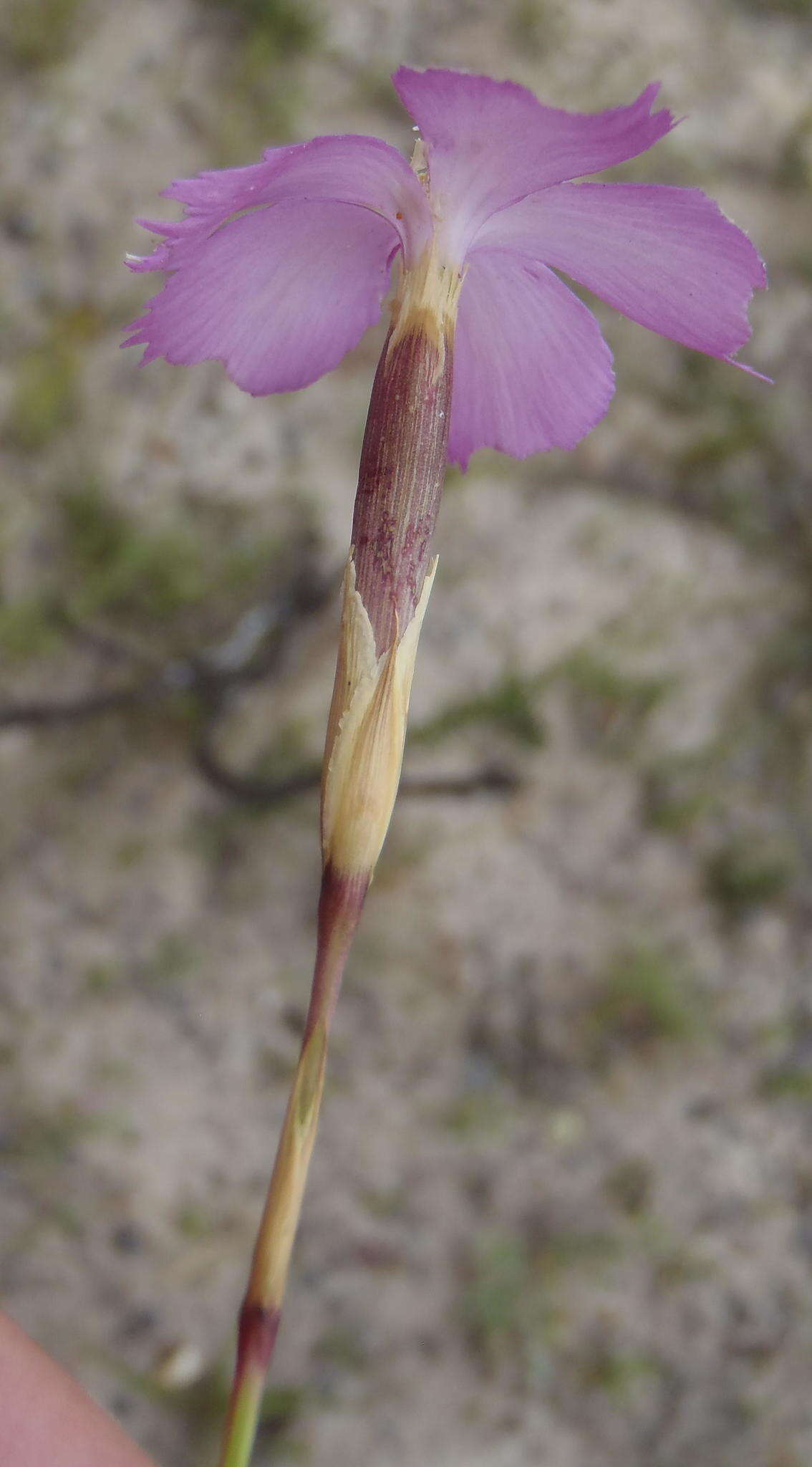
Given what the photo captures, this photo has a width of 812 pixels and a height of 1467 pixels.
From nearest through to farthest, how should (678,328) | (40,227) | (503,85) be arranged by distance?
(503,85) < (678,328) < (40,227)

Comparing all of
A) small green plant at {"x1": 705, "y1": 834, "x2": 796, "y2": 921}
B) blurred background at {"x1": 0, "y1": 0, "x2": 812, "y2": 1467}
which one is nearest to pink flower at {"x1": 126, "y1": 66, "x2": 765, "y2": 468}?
blurred background at {"x1": 0, "y1": 0, "x2": 812, "y2": 1467}

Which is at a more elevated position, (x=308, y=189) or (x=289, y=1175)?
(x=308, y=189)

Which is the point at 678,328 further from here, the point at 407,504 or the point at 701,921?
the point at 701,921

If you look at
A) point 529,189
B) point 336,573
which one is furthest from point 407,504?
point 336,573

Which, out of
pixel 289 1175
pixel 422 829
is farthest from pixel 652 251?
pixel 422 829

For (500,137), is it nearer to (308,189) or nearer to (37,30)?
(308,189)

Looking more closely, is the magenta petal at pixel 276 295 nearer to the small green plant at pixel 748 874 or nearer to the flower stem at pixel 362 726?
the flower stem at pixel 362 726

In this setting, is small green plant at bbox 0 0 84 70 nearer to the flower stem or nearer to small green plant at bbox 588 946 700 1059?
the flower stem
